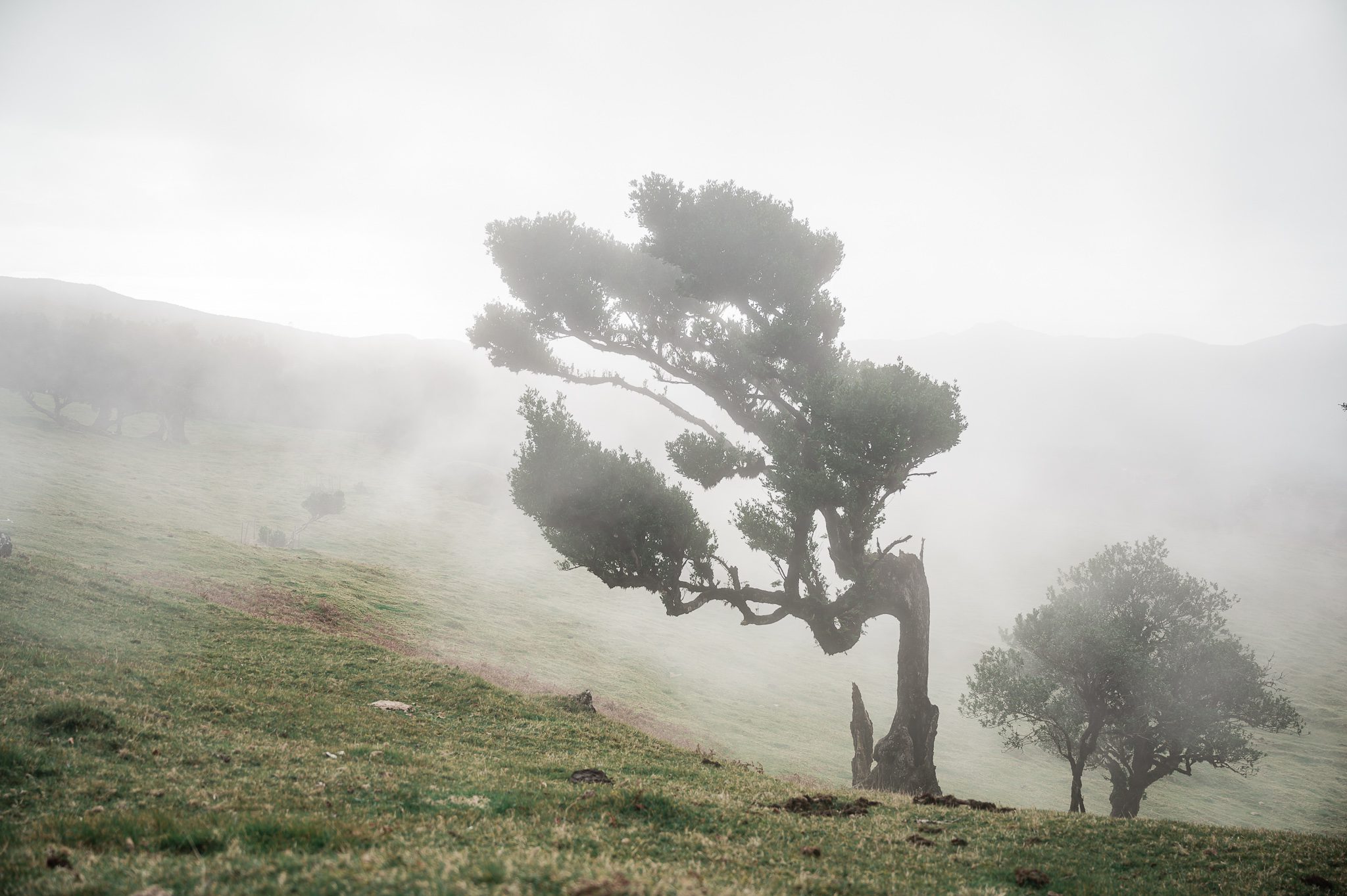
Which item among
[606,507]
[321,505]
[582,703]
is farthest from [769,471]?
[321,505]

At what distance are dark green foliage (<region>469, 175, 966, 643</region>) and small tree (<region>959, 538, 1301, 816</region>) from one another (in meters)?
10.9

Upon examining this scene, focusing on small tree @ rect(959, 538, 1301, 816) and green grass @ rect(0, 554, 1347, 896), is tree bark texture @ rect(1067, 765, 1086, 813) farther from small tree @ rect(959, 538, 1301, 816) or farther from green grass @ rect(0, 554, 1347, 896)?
green grass @ rect(0, 554, 1347, 896)

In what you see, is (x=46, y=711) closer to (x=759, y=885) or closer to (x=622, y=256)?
(x=759, y=885)

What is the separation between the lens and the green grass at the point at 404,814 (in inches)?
240

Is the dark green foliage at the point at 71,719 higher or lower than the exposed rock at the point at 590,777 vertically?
higher

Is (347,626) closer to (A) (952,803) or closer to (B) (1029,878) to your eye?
(A) (952,803)

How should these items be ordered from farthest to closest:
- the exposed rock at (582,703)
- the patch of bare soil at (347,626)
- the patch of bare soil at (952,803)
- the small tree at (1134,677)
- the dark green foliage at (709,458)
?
the patch of bare soil at (347,626), the small tree at (1134,677), the exposed rock at (582,703), the dark green foliage at (709,458), the patch of bare soil at (952,803)

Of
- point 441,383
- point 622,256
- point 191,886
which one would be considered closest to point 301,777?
point 191,886

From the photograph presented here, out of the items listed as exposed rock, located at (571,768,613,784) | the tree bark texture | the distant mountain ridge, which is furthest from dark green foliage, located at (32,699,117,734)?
the distant mountain ridge

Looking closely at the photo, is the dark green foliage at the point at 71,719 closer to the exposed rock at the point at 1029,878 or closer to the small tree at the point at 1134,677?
the exposed rock at the point at 1029,878

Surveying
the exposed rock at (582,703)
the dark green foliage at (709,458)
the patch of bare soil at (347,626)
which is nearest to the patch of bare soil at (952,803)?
the dark green foliage at (709,458)

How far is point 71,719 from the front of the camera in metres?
11.7

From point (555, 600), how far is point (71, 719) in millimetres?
63209

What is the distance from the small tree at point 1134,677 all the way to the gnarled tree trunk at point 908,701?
5976 mm
